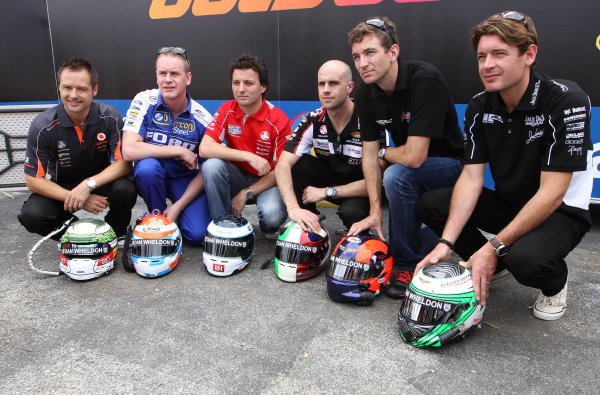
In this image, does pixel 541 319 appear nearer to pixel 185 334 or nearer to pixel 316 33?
pixel 185 334

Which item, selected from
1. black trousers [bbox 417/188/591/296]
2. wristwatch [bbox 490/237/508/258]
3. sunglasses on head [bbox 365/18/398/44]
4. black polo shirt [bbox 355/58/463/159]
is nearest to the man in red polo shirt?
black polo shirt [bbox 355/58/463/159]

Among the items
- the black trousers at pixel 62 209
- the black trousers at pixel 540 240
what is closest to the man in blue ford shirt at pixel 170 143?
the black trousers at pixel 62 209

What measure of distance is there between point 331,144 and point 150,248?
151cm

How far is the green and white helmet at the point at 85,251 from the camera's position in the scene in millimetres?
2855

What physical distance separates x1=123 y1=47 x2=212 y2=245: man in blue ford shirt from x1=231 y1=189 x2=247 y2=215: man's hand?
0.26 metres

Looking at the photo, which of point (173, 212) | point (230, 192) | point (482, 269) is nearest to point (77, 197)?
point (173, 212)

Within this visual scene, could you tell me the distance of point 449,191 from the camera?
8.77ft

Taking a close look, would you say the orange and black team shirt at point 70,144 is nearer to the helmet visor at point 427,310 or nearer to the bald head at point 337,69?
the bald head at point 337,69

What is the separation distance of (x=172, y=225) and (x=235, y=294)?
720mm

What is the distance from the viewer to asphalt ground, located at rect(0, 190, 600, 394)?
1938mm

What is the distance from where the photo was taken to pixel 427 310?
2.13m

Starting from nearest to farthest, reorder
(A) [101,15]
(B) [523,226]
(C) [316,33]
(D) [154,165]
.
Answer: (B) [523,226], (D) [154,165], (C) [316,33], (A) [101,15]

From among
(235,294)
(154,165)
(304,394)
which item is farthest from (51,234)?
(304,394)

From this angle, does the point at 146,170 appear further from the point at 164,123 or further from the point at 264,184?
the point at 264,184
